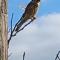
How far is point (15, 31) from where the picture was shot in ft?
9.64

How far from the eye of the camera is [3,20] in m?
2.04

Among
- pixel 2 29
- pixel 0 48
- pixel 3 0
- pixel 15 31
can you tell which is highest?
pixel 3 0

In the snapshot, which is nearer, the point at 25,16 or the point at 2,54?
the point at 2,54

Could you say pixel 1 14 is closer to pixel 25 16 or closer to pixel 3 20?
pixel 3 20

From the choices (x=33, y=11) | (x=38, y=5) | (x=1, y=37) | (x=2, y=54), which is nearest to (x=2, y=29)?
(x=1, y=37)

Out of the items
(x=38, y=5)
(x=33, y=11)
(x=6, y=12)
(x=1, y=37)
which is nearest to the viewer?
(x=1, y=37)

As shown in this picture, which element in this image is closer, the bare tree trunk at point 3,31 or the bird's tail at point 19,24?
the bare tree trunk at point 3,31

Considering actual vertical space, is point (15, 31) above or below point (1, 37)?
below

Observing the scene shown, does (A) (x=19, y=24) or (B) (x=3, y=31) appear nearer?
(B) (x=3, y=31)

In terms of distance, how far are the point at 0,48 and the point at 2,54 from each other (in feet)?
0.20

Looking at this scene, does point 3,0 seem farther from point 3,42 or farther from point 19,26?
point 19,26

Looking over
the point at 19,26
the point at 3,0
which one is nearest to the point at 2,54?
the point at 3,0

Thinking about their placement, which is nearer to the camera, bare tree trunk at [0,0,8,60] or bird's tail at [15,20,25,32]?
bare tree trunk at [0,0,8,60]

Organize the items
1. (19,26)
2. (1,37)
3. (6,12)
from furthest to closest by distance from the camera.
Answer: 1. (19,26)
2. (6,12)
3. (1,37)
